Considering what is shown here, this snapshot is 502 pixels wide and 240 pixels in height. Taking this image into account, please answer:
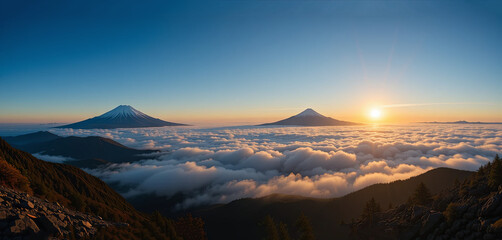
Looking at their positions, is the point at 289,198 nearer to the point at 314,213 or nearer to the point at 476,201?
the point at 314,213

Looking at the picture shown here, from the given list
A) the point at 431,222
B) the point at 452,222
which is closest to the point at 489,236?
the point at 452,222

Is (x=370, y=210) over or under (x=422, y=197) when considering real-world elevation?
under

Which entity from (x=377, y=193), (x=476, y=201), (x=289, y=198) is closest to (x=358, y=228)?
(x=476, y=201)

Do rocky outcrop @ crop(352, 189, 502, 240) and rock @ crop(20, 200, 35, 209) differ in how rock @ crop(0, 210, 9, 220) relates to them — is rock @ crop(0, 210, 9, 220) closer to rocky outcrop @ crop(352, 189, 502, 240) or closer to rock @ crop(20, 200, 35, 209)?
rock @ crop(20, 200, 35, 209)

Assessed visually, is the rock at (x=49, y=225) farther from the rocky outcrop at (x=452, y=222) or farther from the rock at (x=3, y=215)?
the rocky outcrop at (x=452, y=222)

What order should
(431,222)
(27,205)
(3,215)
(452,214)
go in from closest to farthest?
(3,215)
(27,205)
(452,214)
(431,222)

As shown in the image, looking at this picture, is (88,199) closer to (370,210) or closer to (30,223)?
(30,223)

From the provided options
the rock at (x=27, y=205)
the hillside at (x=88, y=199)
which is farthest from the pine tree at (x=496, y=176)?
the rock at (x=27, y=205)
